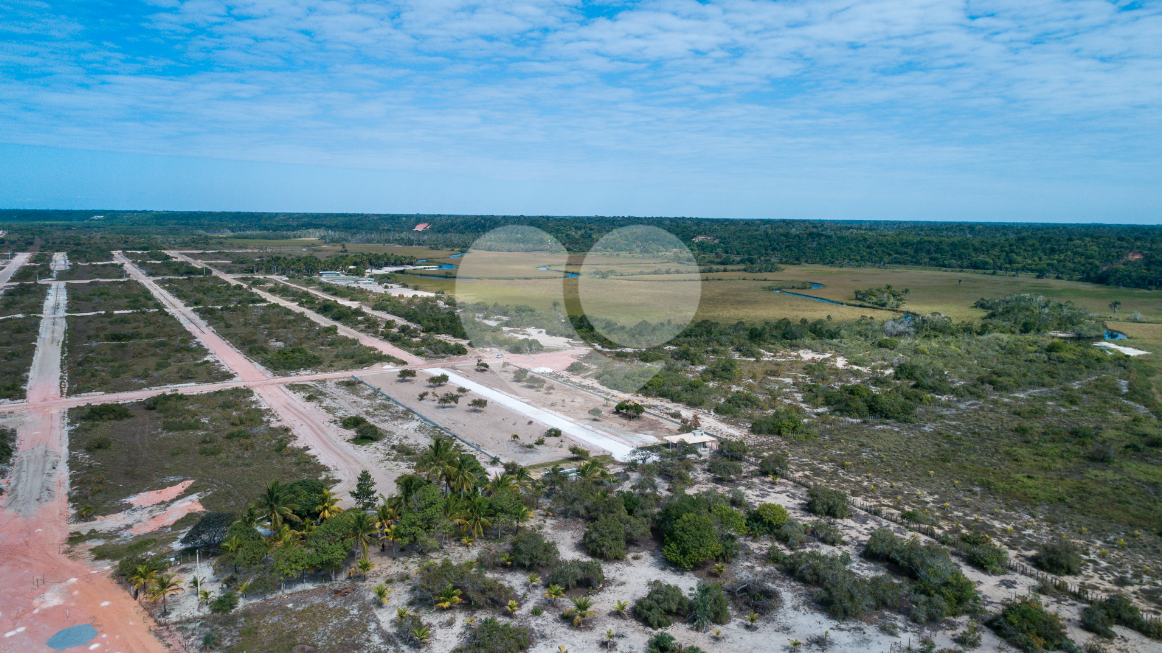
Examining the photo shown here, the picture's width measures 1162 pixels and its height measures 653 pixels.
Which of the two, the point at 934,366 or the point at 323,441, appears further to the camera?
the point at 934,366

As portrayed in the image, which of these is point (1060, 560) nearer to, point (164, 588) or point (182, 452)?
point (164, 588)

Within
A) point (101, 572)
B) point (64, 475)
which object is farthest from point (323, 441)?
point (101, 572)

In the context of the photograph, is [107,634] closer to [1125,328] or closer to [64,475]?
[64,475]

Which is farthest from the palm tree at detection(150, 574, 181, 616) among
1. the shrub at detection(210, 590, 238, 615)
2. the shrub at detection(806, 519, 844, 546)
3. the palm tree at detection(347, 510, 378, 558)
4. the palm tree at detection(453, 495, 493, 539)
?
the shrub at detection(806, 519, 844, 546)

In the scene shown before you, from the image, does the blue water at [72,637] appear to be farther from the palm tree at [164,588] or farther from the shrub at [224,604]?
the shrub at [224,604]

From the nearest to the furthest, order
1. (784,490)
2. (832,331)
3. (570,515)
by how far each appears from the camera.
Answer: (570,515), (784,490), (832,331)
